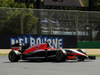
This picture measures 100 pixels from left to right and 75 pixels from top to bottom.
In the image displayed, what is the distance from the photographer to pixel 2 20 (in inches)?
1315

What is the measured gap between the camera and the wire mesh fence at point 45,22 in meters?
33.6

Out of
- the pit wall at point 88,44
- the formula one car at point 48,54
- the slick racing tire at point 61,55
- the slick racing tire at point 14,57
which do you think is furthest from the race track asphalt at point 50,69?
the pit wall at point 88,44

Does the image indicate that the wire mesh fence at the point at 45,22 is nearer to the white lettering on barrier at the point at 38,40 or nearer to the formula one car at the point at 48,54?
the white lettering on barrier at the point at 38,40

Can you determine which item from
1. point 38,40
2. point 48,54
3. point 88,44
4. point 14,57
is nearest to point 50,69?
point 48,54

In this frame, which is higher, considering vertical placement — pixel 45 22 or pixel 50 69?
pixel 45 22

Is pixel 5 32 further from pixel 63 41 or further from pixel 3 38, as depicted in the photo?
pixel 63 41

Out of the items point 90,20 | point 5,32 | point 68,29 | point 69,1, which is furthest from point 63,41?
point 69,1

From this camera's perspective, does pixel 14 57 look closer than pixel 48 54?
No

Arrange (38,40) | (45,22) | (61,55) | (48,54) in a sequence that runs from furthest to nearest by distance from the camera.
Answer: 1. (38,40)
2. (45,22)
3. (48,54)
4. (61,55)

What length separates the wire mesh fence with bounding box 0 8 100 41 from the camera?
110ft

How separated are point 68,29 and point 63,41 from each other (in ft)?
5.26

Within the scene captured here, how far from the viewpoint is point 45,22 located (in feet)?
111

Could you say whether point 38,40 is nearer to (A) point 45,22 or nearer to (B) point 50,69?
(A) point 45,22

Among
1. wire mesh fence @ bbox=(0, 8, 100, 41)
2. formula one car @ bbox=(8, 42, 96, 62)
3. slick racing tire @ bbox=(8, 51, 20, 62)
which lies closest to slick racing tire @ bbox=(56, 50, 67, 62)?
formula one car @ bbox=(8, 42, 96, 62)
